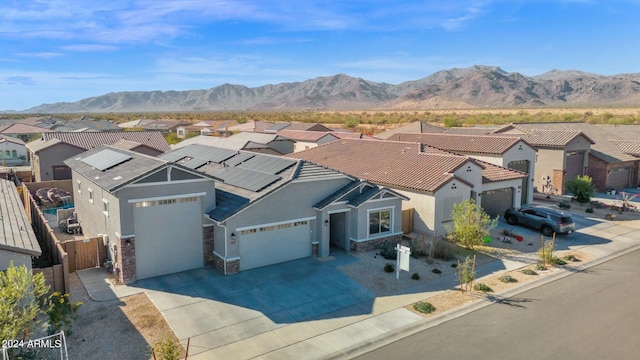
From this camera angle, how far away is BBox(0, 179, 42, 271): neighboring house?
49.2ft

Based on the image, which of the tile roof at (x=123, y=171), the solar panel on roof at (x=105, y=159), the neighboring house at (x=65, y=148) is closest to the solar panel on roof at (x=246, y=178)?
the tile roof at (x=123, y=171)

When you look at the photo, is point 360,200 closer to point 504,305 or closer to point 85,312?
point 504,305

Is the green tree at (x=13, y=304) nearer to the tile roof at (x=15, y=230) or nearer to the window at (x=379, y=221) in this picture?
the tile roof at (x=15, y=230)

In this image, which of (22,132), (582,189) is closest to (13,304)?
(582,189)

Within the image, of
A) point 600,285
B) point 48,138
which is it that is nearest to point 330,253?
point 600,285

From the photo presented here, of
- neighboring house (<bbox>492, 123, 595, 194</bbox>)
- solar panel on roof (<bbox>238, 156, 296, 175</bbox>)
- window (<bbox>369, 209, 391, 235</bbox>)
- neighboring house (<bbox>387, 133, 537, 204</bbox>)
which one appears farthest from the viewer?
neighboring house (<bbox>492, 123, 595, 194</bbox>)

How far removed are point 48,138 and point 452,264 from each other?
135ft

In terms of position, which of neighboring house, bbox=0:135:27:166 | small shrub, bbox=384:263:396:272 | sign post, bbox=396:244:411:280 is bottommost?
small shrub, bbox=384:263:396:272

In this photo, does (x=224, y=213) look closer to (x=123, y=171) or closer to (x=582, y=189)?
(x=123, y=171)

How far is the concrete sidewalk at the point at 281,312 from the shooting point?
1422 centimetres

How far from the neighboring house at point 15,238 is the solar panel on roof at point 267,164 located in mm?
10462

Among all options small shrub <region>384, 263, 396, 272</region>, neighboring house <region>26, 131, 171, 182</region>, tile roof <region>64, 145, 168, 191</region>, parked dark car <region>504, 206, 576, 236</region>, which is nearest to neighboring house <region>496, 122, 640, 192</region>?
parked dark car <region>504, 206, 576, 236</region>

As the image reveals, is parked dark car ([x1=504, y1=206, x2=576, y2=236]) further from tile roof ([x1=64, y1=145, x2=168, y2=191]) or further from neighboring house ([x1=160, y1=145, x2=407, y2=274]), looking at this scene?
tile roof ([x1=64, y1=145, x2=168, y2=191])

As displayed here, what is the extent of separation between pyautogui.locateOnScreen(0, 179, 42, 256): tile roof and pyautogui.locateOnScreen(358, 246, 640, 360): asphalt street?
1178cm
